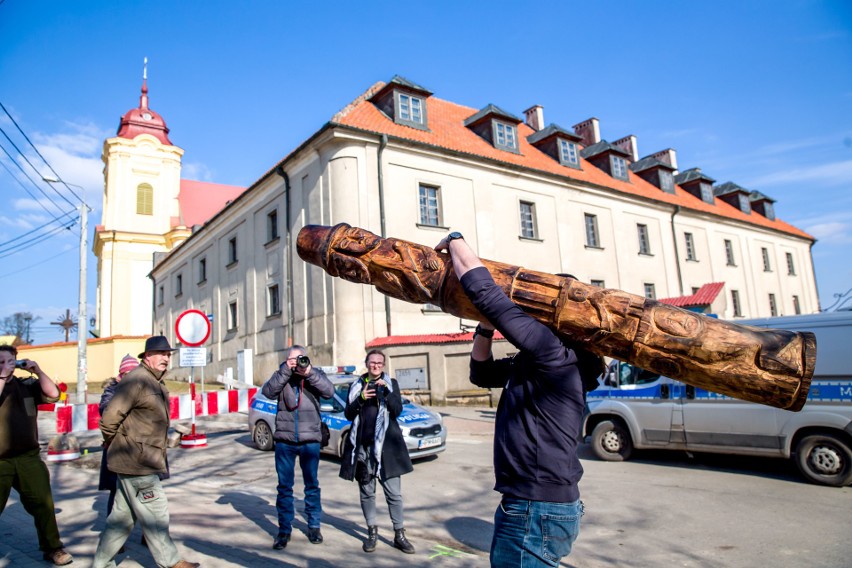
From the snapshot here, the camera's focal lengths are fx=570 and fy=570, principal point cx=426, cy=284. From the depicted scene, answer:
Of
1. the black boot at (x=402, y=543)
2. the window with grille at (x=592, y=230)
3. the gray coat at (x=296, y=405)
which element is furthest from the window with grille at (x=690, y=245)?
the black boot at (x=402, y=543)

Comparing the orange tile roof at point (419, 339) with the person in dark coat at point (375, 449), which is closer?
the person in dark coat at point (375, 449)

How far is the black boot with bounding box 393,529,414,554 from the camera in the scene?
5.27m

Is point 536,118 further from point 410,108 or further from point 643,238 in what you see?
point 410,108

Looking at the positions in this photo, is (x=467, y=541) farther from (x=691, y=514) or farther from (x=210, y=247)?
(x=210, y=247)

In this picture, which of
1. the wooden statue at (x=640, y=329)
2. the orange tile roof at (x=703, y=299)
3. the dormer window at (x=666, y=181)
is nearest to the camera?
the wooden statue at (x=640, y=329)

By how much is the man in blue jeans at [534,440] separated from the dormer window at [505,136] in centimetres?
2444

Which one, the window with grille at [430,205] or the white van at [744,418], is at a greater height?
the window with grille at [430,205]

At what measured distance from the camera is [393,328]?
20.3 metres

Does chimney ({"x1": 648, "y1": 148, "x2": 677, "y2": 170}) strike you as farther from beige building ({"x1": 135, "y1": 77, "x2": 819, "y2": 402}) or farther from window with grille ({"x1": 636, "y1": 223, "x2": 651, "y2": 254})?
window with grille ({"x1": 636, "y1": 223, "x2": 651, "y2": 254})

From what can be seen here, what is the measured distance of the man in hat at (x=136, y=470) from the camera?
438cm

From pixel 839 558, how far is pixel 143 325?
159 ft

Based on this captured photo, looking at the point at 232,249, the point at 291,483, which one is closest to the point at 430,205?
the point at 232,249

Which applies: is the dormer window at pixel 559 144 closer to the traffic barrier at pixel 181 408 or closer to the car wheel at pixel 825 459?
the traffic barrier at pixel 181 408

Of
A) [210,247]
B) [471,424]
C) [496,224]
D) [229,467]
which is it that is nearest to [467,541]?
[229,467]
